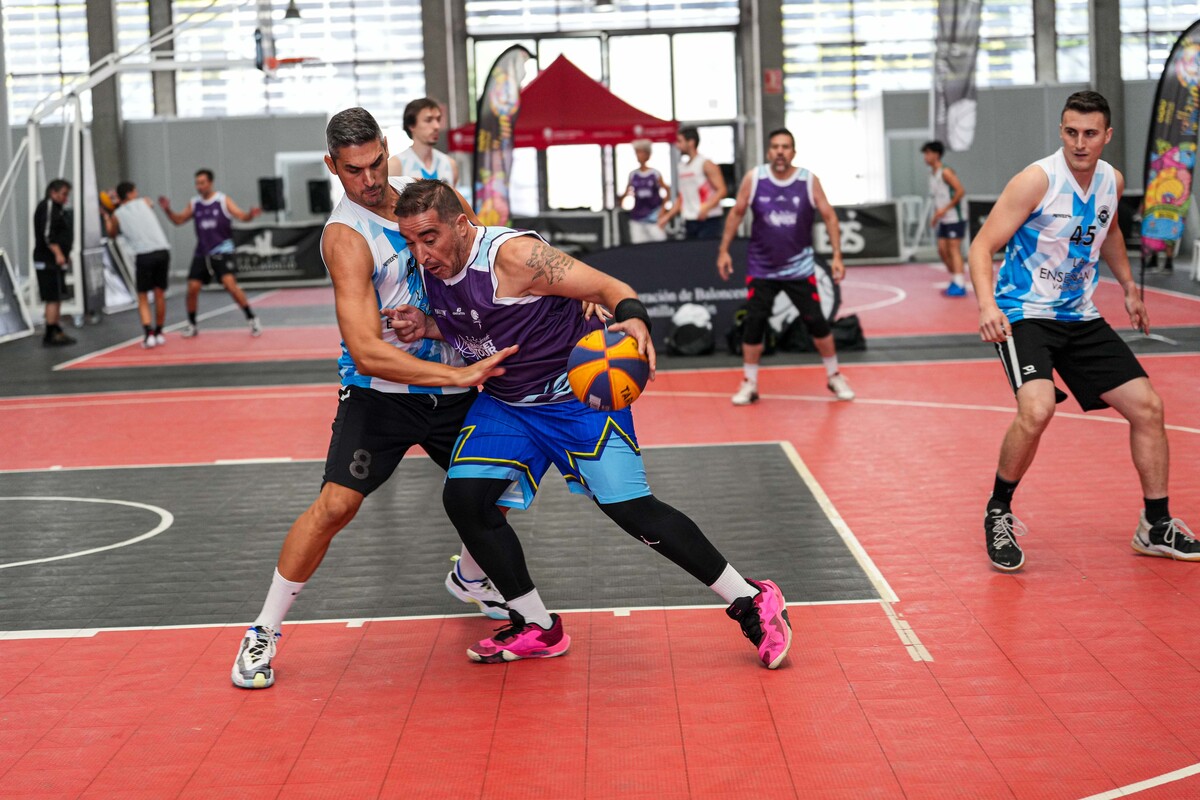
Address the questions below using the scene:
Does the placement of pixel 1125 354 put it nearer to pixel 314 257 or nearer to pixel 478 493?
pixel 478 493

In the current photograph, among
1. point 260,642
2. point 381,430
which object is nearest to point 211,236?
point 381,430

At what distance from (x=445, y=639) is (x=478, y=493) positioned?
2.64 feet

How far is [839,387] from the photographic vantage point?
415 inches

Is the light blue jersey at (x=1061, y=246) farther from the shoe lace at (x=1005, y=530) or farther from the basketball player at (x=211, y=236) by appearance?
the basketball player at (x=211, y=236)

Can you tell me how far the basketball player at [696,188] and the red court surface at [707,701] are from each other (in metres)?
8.72

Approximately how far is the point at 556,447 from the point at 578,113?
1832cm

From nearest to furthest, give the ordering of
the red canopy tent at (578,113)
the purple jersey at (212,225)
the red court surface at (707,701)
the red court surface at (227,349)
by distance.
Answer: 1. the red court surface at (707,701)
2. the red court surface at (227,349)
3. the purple jersey at (212,225)
4. the red canopy tent at (578,113)

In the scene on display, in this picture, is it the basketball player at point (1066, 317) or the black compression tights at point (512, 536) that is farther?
the basketball player at point (1066, 317)

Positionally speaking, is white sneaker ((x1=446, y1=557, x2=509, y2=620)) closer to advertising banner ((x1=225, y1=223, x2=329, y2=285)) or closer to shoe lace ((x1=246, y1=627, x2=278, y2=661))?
shoe lace ((x1=246, y1=627, x2=278, y2=661))

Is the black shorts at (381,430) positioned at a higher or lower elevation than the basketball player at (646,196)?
lower

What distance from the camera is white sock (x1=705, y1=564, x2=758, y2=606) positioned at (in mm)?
4840

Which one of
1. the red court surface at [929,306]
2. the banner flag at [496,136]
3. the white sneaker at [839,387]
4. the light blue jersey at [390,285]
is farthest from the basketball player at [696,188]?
the light blue jersey at [390,285]

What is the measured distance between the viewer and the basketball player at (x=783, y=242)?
10.3m

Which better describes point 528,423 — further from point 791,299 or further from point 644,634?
point 791,299
